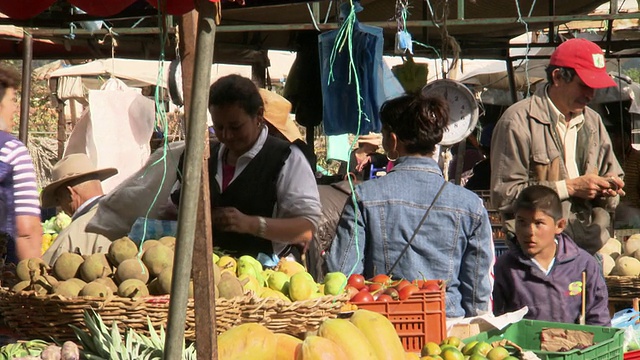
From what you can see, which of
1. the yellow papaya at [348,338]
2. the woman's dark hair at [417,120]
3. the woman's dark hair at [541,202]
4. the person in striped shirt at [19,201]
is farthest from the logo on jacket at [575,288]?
the person in striped shirt at [19,201]

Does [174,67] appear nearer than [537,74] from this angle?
Yes

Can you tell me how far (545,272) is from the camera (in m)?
4.38

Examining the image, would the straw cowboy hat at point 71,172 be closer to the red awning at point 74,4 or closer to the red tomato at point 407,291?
the red awning at point 74,4

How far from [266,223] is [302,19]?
304 centimetres

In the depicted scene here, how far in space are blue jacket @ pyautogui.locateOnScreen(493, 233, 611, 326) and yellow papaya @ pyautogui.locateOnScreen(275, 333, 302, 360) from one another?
2.12m

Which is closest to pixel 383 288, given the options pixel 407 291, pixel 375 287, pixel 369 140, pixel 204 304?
pixel 375 287

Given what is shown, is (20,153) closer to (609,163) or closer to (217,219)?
(217,219)

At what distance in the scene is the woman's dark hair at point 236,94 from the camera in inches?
164

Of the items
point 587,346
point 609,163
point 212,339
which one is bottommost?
point 587,346

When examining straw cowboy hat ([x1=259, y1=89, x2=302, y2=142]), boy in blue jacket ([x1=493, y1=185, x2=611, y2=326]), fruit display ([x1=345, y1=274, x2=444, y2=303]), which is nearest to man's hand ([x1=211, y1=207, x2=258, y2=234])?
fruit display ([x1=345, y1=274, x2=444, y2=303])

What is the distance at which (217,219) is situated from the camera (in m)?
3.94

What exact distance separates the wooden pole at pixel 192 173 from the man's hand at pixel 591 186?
328 centimetres

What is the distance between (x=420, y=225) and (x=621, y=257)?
293 cm

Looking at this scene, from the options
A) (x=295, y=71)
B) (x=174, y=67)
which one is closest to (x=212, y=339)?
(x=174, y=67)
